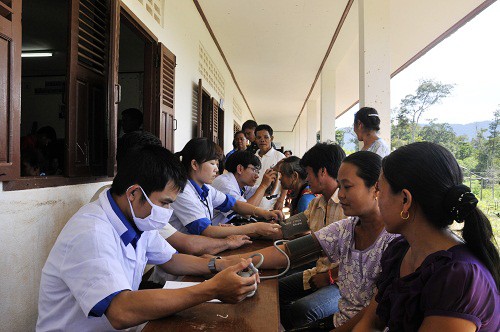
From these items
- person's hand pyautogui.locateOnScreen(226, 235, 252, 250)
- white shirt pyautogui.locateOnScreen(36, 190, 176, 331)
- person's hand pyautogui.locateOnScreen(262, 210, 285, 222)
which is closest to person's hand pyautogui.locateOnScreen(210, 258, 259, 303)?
white shirt pyautogui.locateOnScreen(36, 190, 176, 331)

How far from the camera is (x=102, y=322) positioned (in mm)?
988

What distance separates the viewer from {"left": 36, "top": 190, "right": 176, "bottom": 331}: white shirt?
903mm

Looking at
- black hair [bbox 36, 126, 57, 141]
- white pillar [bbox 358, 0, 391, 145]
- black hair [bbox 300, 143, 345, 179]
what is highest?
white pillar [bbox 358, 0, 391, 145]

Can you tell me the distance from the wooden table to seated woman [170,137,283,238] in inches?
32.7

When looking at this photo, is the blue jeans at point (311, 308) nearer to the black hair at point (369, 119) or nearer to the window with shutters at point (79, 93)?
the window with shutters at point (79, 93)

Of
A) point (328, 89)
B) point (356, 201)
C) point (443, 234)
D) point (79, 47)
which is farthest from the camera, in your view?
point (328, 89)

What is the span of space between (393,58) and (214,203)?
4.87 meters

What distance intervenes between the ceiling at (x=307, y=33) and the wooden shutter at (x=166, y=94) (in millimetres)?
1322

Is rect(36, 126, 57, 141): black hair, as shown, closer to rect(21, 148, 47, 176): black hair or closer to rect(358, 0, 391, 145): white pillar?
rect(21, 148, 47, 176): black hair

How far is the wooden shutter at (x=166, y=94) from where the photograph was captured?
2.81 metres

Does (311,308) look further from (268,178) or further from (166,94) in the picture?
(166,94)

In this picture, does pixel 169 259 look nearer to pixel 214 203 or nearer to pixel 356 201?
pixel 356 201

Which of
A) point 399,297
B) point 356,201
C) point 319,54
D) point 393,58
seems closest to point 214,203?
point 356,201

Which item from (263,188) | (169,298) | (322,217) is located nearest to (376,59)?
(263,188)
